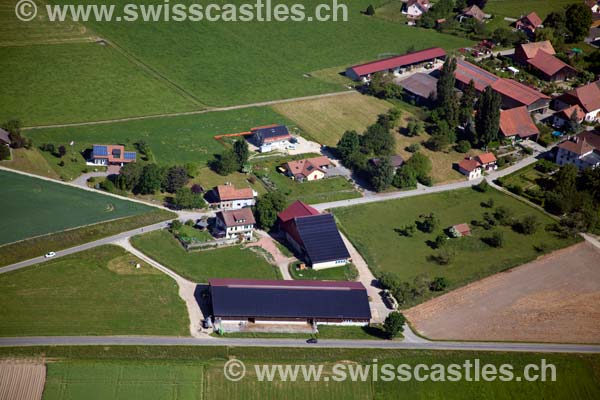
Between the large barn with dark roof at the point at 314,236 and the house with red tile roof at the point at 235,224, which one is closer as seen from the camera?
the large barn with dark roof at the point at 314,236

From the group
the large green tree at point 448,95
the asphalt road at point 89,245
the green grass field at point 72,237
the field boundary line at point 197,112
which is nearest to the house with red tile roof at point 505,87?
the large green tree at point 448,95

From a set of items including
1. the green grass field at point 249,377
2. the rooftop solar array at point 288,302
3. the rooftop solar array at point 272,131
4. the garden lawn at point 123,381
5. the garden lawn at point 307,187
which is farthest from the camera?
the rooftop solar array at point 272,131

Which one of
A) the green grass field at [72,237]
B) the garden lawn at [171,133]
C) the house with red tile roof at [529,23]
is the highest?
the house with red tile roof at [529,23]

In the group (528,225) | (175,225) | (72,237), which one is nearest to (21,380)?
(72,237)

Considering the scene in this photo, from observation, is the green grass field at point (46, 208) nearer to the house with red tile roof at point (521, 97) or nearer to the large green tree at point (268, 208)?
the large green tree at point (268, 208)

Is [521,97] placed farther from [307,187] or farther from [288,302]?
[288,302]

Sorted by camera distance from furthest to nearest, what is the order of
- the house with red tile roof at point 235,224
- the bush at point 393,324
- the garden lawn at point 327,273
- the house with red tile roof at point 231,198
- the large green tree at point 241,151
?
the large green tree at point 241,151
the house with red tile roof at point 231,198
the house with red tile roof at point 235,224
the garden lawn at point 327,273
the bush at point 393,324

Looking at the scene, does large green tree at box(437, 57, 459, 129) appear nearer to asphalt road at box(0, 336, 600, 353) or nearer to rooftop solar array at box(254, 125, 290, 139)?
rooftop solar array at box(254, 125, 290, 139)
